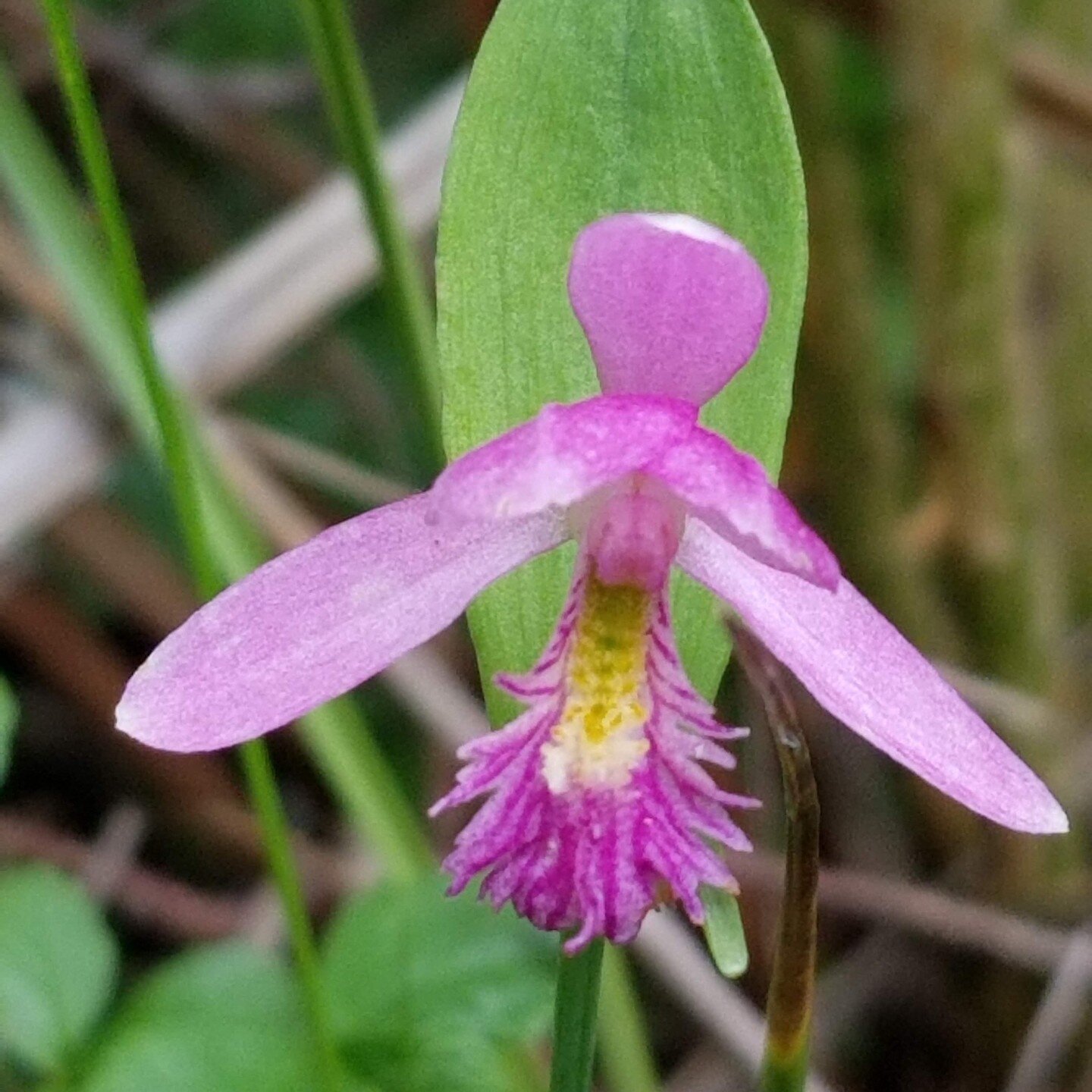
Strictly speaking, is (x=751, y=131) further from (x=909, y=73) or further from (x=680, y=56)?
(x=909, y=73)

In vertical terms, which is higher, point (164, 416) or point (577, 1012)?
point (164, 416)

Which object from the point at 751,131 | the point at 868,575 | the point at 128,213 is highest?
the point at 751,131

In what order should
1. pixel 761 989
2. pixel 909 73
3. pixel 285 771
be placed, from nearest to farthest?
pixel 909 73
pixel 761 989
pixel 285 771

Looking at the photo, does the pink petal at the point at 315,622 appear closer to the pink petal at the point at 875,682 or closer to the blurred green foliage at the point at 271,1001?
the pink petal at the point at 875,682

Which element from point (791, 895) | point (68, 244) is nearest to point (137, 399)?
point (68, 244)

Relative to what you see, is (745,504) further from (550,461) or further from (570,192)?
(570,192)

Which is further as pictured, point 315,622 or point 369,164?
point 369,164

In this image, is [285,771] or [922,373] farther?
[285,771]

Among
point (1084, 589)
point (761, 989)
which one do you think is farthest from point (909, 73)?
point (761, 989)
